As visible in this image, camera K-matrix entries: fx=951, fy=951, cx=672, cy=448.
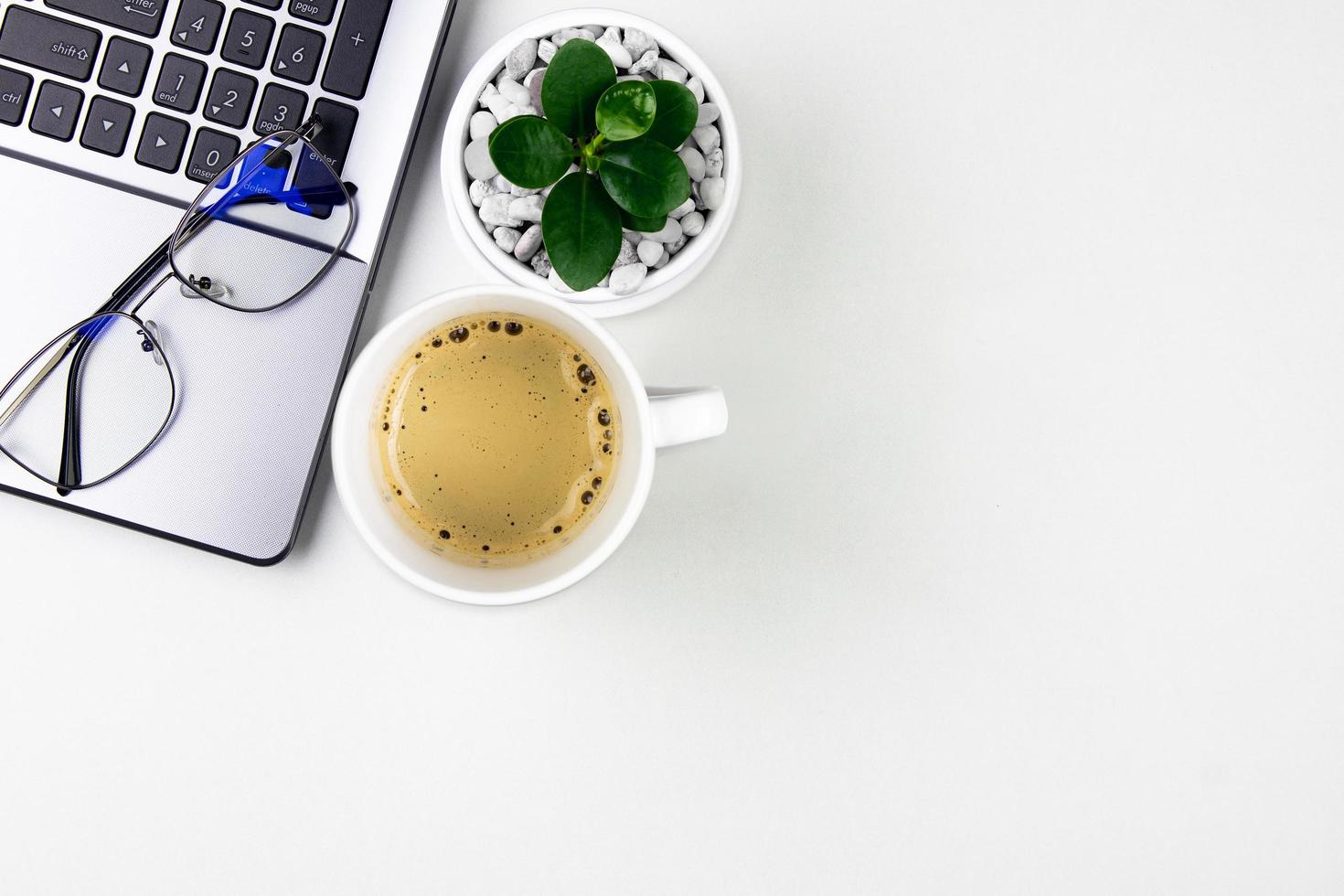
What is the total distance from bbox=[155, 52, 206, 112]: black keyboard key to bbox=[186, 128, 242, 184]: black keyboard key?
19 millimetres

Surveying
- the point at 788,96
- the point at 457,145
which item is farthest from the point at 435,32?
the point at 788,96

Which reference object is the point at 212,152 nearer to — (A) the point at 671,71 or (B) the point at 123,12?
(B) the point at 123,12

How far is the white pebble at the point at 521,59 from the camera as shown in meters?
0.52

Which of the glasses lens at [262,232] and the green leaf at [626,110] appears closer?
the green leaf at [626,110]

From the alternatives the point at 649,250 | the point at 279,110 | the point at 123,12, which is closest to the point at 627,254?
the point at 649,250

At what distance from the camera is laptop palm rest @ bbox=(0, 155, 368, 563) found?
22.2 inches

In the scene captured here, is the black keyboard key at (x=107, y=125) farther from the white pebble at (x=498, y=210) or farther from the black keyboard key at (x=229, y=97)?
the white pebble at (x=498, y=210)

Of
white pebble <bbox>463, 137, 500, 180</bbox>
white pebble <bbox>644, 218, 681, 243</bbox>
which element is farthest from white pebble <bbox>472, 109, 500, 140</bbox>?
white pebble <bbox>644, 218, 681, 243</bbox>

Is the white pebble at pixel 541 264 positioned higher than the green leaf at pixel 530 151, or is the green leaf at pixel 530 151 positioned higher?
the green leaf at pixel 530 151

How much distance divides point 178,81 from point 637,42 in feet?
0.87

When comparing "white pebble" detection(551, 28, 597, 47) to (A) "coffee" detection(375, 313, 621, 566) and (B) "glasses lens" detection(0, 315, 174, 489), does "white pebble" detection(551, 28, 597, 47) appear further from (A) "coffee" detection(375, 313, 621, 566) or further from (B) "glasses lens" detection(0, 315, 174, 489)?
(B) "glasses lens" detection(0, 315, 174, 489)

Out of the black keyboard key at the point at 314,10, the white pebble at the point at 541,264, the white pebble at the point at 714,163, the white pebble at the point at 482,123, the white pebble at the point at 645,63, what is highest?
the white pebble at the point at 645,63

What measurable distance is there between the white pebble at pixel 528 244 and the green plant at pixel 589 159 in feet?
0.11

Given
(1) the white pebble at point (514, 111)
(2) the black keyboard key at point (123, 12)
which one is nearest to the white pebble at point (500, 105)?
(1) the white pebble at point (514, 111)
